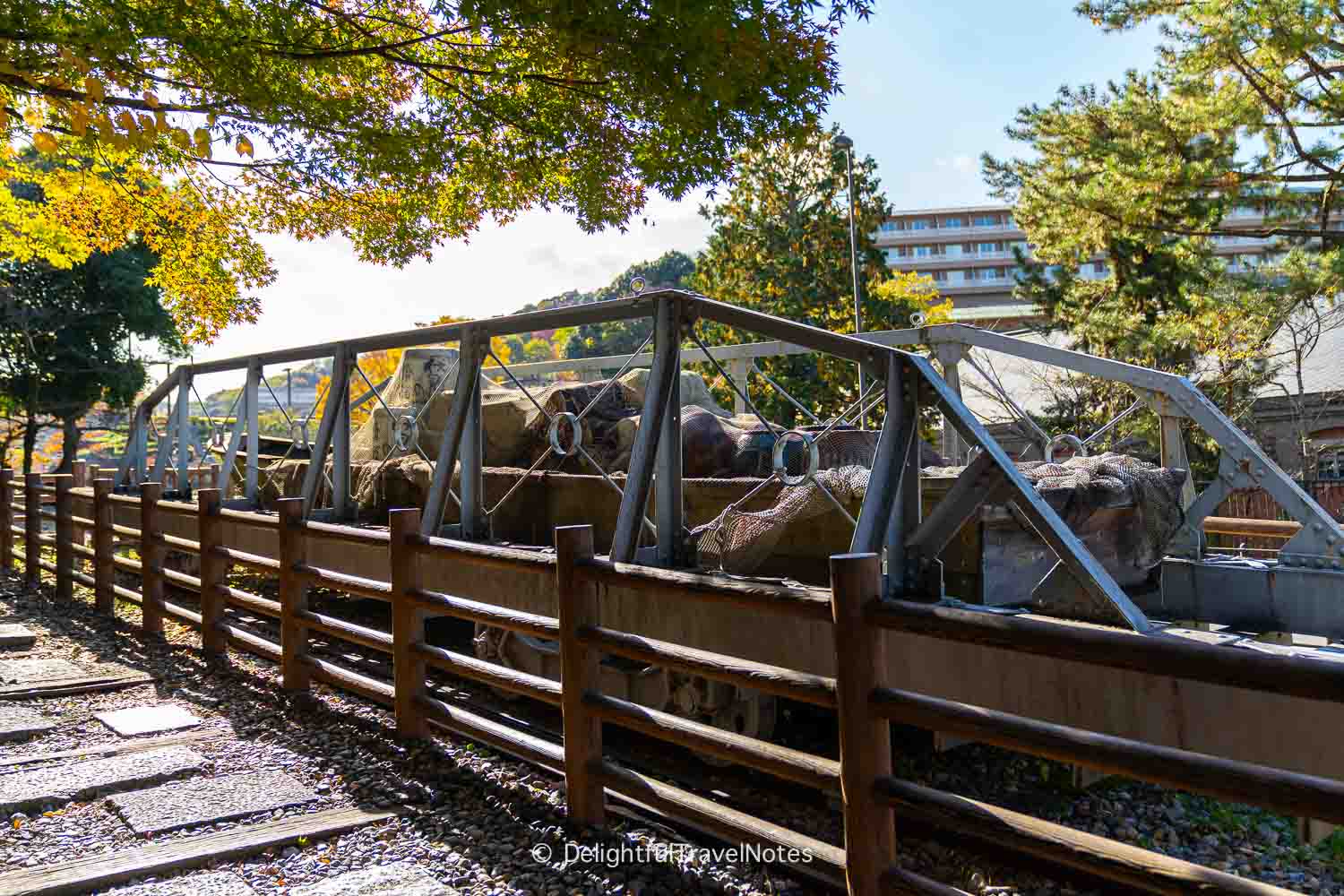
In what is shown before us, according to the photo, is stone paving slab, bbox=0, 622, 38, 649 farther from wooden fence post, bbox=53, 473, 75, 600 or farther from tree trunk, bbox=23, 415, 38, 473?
tree trunk, bbox=23, 415, 38, 473

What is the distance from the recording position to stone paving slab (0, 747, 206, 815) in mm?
4680

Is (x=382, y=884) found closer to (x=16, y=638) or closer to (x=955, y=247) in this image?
(x=16, y=638)

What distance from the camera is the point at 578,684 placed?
4250 mm

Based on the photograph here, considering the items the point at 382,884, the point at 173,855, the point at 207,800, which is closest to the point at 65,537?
the point at 207,800

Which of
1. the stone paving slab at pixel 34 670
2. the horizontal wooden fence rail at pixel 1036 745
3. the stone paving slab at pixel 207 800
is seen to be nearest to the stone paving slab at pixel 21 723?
the stone paving slab at pixel 34 670

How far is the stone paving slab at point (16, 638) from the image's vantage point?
8391mm

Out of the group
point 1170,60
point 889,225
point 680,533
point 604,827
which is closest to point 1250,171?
point 1170,60

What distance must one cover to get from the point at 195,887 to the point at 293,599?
273cm

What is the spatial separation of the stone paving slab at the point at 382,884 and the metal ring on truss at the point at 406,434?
146 inches

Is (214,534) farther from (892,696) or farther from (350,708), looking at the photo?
(892,696)

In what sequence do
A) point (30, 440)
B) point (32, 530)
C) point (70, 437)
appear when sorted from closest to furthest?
1. point (32, 530)
2. point (30, 440)
3. point (70, 437)

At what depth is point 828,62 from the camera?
7.55 metres

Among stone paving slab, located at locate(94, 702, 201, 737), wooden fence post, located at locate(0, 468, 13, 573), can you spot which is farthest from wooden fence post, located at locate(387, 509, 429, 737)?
wooden fence post, located at locate(0, 468, 13, 573)

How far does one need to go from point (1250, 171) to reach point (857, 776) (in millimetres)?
16908
